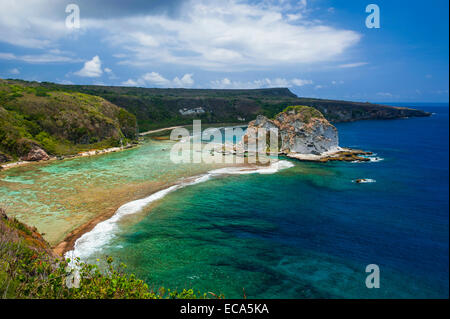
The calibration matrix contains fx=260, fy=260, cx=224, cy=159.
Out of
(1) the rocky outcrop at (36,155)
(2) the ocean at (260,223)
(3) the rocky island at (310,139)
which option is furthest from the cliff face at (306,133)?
(1) the rocky outcrop at (36,155)

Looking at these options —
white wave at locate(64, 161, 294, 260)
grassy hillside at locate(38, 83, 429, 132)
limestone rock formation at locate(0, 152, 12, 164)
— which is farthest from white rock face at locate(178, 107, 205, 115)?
white wave at locate(64, 161, 294, 260)

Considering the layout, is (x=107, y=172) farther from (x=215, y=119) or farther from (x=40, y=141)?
(x=215, y=119)

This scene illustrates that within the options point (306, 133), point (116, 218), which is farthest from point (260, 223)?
point (306, 133)

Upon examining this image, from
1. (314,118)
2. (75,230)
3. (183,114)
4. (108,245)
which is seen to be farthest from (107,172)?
(183,114)

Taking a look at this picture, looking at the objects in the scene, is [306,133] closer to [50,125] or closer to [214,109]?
[50,125]

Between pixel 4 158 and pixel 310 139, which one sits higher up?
pixel 310 139

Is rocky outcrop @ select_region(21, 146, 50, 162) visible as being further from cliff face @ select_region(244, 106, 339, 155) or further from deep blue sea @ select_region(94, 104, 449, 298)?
cliff face @ select_region(244, 106, 339, 155)
